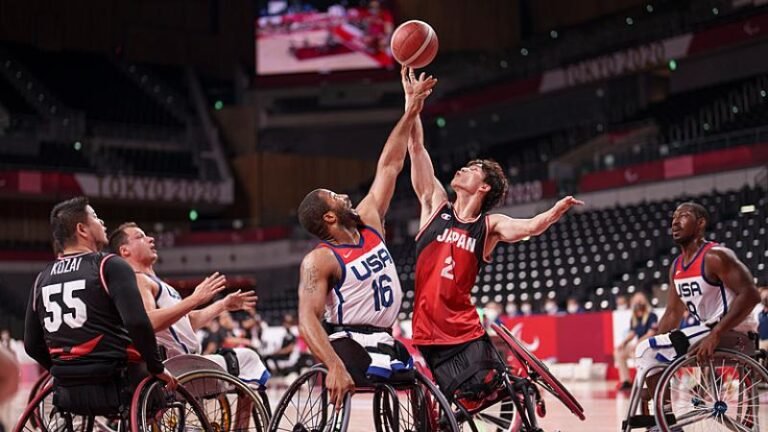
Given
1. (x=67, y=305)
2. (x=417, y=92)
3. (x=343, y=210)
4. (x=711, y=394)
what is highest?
(x=417, y=92)

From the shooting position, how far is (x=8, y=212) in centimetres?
3066

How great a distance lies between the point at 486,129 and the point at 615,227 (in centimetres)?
1196

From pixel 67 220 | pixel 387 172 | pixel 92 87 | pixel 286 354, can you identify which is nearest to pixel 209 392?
pixel 67 220

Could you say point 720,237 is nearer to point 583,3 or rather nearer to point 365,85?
point 583,3

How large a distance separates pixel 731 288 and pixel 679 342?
478mm

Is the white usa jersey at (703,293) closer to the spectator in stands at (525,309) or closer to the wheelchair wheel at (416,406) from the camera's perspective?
the wheelchair wheel at (416,406)

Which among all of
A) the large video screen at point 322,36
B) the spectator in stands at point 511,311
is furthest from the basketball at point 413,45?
the large video screen at point 322,36

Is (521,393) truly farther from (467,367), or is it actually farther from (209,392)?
(209,392)

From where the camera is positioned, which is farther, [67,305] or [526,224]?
[526,224]

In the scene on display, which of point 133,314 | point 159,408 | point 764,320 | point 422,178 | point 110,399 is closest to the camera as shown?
point 133,314

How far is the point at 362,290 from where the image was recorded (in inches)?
200

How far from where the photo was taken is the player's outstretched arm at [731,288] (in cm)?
607

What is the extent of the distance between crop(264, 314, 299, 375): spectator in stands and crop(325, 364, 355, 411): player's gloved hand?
1523cm

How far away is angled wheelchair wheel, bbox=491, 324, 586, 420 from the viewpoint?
17.4 feet
